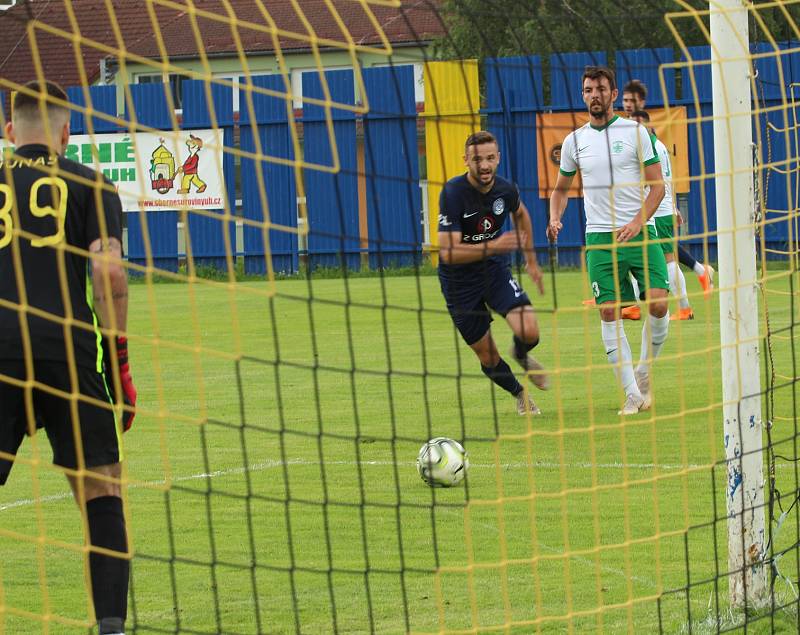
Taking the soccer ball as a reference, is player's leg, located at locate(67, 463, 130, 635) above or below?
above

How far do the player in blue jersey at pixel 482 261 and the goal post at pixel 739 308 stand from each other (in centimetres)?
339

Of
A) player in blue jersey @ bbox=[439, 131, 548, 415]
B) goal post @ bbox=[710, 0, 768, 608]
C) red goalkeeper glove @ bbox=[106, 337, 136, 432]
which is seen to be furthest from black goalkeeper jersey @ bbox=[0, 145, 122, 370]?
player in blue jersey @ bbox=[439, 131, 548, 415]

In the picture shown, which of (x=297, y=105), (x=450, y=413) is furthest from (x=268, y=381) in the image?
(x=297, y=105)

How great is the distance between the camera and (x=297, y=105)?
1240 inches

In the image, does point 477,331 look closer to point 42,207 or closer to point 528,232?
point 528,232

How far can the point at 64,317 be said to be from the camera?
458cm

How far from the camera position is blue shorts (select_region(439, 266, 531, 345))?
893 centimetres

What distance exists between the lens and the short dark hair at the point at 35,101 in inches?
178

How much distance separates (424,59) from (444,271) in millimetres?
4939

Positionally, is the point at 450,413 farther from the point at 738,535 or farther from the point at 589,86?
the point at 738,535

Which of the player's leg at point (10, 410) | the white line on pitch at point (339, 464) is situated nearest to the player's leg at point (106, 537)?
the player's leg at point (10, 410)

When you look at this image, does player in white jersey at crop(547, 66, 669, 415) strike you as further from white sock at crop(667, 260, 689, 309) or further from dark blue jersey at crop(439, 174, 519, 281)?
white sock at crop(667, 260, 689, 309)

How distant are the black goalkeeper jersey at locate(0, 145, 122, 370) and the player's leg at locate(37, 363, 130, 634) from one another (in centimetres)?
10

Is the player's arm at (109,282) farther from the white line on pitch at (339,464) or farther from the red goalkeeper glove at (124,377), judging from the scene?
the white line on pitch at (339,464)
